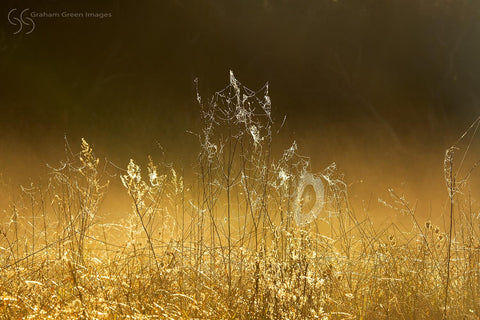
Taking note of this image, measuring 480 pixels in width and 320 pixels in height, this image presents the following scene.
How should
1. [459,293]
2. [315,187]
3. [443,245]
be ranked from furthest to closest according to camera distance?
[315,187]
[443,245]
[459,293]

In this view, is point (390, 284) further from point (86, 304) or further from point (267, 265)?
point (86, 304)

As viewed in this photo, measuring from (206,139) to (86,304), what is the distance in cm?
103

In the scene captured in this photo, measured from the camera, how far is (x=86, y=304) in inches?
85.7

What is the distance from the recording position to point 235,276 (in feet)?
8.91

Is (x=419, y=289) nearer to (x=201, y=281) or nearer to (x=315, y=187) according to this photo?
(x=315, y=187)

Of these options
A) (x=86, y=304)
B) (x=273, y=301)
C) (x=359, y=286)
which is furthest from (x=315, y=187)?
(x=86, y=304)

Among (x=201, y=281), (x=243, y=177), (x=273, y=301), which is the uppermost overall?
(x=243, y=177)

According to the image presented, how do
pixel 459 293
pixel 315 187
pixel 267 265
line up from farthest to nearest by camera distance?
pixel 315 187, pixel 459 293, pixel 267 265

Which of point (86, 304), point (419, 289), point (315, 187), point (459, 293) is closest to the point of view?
point (86, 304)

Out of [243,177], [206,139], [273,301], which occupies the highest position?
[206,139]

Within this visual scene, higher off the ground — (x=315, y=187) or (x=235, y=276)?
(x=315, y=187)

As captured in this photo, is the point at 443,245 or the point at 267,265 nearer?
the point at 267,265

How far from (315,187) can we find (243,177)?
3.34ft

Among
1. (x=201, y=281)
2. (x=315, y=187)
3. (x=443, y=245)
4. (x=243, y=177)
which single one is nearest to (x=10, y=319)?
(x=201, y=281)
